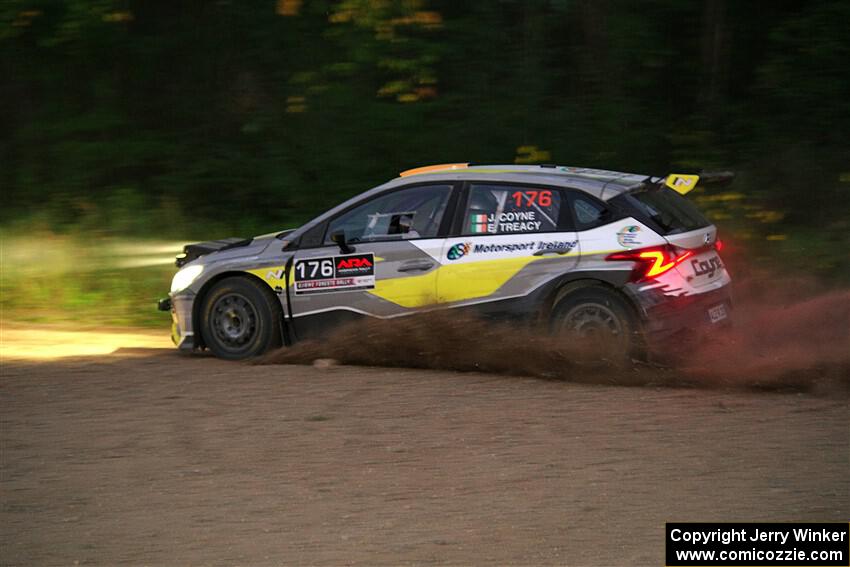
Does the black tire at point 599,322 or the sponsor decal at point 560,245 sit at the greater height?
the sponsor decal at point 560,245

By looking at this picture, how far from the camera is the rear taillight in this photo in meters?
9.15

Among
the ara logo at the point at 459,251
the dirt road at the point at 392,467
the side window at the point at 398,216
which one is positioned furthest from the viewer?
the side window at the point at 398,216

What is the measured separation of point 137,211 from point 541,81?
6321 mm

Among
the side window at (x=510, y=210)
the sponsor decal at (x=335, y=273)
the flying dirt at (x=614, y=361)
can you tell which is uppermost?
the side window at (x=510, y=210)

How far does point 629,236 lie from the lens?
925 centimetres

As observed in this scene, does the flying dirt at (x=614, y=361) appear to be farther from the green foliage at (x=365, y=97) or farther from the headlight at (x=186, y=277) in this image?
the green foliage at (x=365, y=97)

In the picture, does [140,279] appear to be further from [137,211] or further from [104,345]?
[104,345]

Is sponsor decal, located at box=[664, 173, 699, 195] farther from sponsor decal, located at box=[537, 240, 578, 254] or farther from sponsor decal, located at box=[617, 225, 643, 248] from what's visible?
sponsor decal, located at box=[537, 240, 578, 254]

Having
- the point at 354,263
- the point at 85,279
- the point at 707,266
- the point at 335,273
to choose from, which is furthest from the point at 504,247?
the point at 85,279

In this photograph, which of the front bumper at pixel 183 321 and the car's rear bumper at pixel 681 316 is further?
the front bumper at pixel 183 321

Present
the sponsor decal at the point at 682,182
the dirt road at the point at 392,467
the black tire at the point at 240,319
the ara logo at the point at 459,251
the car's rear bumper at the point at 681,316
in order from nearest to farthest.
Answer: the dirt road at the point at 392,467, the car's rear bumper at the point at 681,316, the sponsor decal at the point at 682,182, the ara logo at the point at 459,251, the black tire at the point at 240,319

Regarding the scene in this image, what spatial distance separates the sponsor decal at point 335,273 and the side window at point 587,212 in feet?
5.76

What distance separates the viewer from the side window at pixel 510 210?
959 centimetres

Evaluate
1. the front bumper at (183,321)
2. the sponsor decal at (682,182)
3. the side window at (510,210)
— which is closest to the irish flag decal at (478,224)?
the side window at (510,210)
